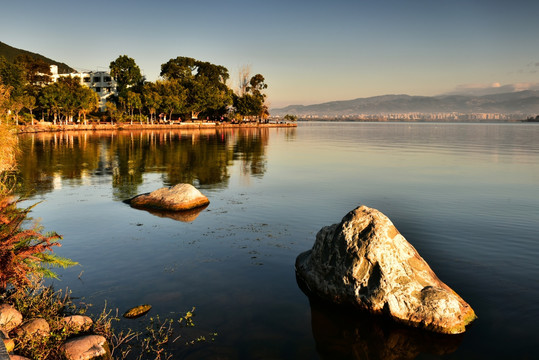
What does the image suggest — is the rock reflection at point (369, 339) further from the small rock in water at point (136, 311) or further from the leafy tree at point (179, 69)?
the leafy tree at point (179, 69)

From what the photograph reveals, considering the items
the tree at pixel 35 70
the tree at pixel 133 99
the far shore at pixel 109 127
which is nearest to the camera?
the far shore at pixel 109 127

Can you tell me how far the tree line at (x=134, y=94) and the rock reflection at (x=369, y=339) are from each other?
103 meters

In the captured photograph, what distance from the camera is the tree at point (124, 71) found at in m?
134

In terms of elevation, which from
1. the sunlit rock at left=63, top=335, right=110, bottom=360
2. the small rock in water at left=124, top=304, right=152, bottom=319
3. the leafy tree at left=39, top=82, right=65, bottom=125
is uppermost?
the leafy tree at left=39, top=82, right=65, bottom=125

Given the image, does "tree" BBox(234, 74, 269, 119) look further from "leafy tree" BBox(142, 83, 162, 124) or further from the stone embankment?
the stone embankment

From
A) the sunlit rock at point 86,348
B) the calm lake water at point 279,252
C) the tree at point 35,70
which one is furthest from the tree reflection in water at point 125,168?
the tree at point 35,70

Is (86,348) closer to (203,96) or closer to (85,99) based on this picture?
(85,99)

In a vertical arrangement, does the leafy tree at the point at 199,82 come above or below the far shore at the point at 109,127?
above

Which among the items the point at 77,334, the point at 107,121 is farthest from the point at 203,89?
the point at 77,334

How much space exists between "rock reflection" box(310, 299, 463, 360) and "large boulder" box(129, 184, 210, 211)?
1277 cm

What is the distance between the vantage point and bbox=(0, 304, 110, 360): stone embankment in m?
7.91

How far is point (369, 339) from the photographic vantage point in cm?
966

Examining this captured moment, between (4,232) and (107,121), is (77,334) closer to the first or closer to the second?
(4,232)

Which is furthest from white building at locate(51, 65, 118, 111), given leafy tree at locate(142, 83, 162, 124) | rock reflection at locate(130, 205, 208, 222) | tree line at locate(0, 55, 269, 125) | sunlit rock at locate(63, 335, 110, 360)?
sunlit rock at locate(63, 335, 110, 360)
